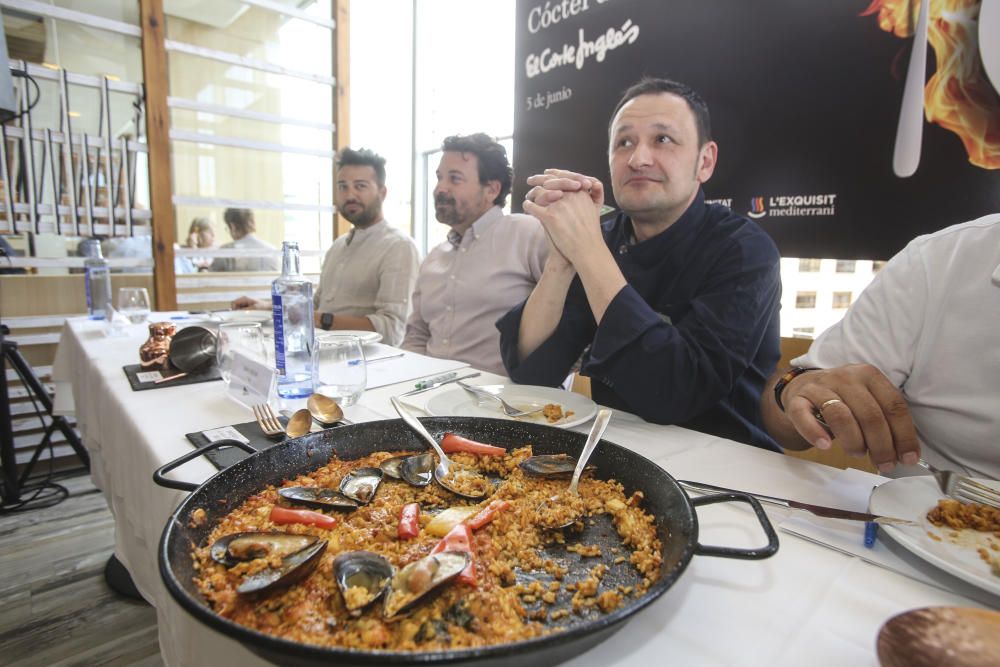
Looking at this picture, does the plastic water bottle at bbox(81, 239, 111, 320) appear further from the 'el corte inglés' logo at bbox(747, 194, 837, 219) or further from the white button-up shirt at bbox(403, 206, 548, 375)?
the 'el corte inglés' logo at bbox(747, 194, 837, 219)

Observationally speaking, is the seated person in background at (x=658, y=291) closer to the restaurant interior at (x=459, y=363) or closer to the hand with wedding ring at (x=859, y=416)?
the restaurant interior at (x=459, y=363)

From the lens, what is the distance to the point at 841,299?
Result: 7.39ft

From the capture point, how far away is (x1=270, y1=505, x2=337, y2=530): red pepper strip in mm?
621

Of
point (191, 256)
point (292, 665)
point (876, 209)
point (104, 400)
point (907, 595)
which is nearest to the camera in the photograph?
point (292, 665)

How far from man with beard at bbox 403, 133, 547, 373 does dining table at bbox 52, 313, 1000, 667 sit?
3.53 feet

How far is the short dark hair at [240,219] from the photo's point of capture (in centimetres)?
402

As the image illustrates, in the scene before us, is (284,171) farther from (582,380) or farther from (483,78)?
(582,380)

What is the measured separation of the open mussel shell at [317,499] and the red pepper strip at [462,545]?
151 millimetres

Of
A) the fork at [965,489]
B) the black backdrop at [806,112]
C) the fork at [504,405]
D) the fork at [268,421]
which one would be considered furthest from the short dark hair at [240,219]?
the fork at [965,489]

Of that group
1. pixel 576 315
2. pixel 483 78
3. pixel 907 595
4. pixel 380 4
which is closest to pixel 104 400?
pixel 576 315

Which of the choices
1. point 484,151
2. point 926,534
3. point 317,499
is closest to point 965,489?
point 926,534

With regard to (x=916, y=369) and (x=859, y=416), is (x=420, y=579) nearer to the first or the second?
(x=859, y=416)

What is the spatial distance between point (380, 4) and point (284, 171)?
1.89 meters

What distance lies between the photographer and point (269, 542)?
54 centimetres
